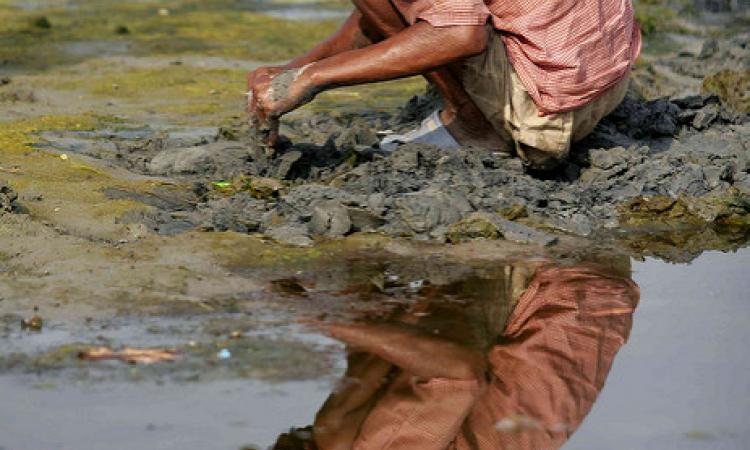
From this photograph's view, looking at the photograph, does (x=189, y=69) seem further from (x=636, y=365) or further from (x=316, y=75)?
(x=636, y=365)

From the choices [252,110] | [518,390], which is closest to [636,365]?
[518,390]

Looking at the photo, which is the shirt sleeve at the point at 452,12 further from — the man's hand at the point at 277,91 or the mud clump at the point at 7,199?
the mud clump at the point at 7,199

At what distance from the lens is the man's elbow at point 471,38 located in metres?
5.20

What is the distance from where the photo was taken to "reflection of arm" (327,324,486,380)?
3793mm

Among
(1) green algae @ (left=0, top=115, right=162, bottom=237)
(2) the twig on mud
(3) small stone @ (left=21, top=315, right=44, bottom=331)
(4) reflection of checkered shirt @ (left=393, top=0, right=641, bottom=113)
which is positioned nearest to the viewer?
(3) small stone @ (left=21, top=315, right=44, bottom=331)

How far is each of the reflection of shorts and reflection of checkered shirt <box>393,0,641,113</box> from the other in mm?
53

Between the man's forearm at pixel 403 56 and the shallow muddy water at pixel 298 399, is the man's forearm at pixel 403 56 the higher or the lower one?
the higher one

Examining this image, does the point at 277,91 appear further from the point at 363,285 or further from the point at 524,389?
the point at 524,389

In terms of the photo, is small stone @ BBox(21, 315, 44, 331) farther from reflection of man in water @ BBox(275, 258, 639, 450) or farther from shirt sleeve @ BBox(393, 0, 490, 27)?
shirt sleeve @ BBox(393, 0, 490, 27)

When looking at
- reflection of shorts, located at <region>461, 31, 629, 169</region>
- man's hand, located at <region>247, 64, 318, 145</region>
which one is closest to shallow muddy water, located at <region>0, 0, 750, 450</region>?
reflection of shorts, located at <region>461, 31, 629, 169</region>

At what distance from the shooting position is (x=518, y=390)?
3.68 meters

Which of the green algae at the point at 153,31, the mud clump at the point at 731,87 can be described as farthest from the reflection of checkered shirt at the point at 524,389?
the green algae at the point at 153,31

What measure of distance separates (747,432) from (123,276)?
2014mm

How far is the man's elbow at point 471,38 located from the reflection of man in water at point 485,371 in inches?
39.2
